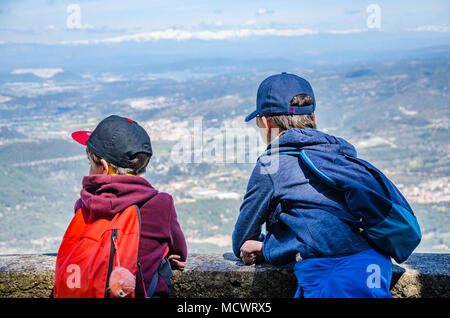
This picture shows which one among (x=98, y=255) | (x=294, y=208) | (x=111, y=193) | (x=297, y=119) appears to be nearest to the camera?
(x=98, y=255)

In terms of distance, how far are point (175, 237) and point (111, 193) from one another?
0.53 meters

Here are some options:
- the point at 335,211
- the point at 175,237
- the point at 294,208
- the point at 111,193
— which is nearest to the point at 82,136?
the point at 111,193

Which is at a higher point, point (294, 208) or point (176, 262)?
point (294, 208)

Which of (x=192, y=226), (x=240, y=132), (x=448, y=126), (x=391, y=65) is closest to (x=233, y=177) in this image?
(x=240, y=132)

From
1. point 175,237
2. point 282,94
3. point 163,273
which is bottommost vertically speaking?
point 163,273

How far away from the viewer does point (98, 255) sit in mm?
2428

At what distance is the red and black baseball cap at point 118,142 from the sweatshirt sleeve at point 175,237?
0.37 m

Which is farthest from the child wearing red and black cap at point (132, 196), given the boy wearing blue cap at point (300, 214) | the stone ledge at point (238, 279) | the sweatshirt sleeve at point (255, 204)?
the boy wearing blue cap at point (300, 214)

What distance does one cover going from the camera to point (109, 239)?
96.6 inches

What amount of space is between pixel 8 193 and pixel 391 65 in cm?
15724

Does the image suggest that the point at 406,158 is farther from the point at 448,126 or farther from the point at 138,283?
the point at 138,283

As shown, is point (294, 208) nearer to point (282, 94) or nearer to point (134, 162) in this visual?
point (282, 94)

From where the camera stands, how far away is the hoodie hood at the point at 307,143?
2.77 m

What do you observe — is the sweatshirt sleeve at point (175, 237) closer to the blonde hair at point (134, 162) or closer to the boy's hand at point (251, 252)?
the blonde hair at point (134, 162)
